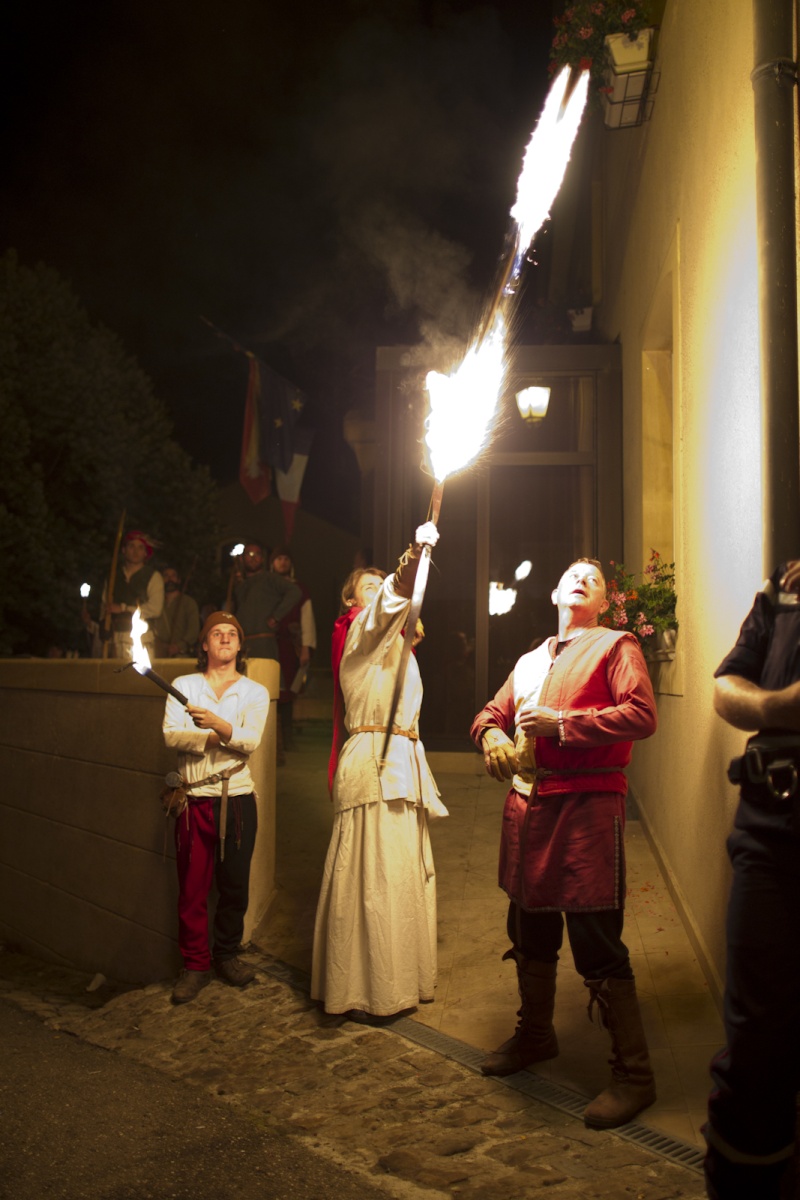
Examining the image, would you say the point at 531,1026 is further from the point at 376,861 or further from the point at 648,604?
the point at 648,604

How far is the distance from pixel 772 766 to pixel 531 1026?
6.53 feet

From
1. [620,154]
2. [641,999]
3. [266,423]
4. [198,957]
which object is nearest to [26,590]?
[266,423]

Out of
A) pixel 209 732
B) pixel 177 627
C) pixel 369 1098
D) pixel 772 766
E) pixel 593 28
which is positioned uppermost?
pixel 593 28

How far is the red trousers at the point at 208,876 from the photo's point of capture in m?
5.52

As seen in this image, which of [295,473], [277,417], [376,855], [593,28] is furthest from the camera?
[295,473]

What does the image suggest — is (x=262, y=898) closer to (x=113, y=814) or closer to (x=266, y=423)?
(x=113, y=814)

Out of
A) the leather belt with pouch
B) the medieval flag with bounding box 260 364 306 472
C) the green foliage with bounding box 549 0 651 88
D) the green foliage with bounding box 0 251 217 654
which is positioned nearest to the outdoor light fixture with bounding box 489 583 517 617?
the green foliage with bounding box 549 0 651 88

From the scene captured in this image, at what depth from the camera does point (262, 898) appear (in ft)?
20.9

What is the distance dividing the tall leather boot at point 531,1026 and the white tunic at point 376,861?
754mm

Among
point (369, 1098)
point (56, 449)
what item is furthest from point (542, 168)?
point (56, 449)

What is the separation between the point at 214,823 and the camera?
18.2 feet

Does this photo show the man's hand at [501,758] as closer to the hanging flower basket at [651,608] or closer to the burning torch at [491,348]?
the burning torch at [491,348]

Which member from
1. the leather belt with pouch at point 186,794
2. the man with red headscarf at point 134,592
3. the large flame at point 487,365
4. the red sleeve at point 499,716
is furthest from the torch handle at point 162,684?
the man with red headscarf at point 134,592

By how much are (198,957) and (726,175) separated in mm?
4605
